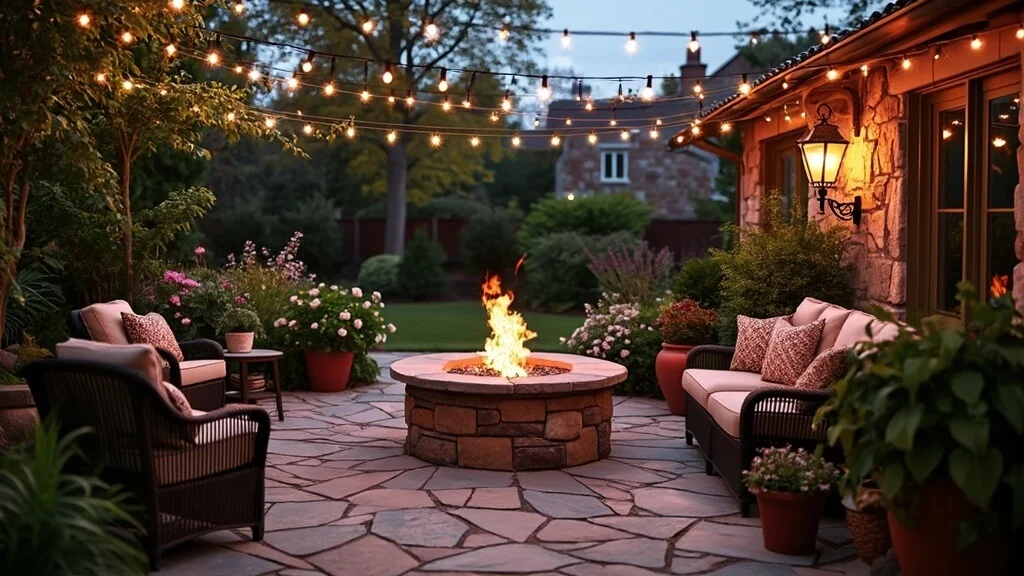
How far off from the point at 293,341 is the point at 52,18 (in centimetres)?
461

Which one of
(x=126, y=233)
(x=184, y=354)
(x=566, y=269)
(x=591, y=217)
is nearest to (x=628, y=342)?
(x=184, y=354)

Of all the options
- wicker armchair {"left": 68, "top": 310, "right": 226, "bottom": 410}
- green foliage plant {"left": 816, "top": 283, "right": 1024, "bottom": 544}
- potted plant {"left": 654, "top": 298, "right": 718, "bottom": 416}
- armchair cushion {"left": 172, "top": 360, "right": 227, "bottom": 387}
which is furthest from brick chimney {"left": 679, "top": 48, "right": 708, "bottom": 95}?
green foliage plant {"left": 816, "top": 283, "right": 1024, "bottom": 544}

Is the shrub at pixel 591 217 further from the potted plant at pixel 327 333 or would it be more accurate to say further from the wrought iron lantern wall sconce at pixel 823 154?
the wrought iron lantern wall sconce at pixel 823 154

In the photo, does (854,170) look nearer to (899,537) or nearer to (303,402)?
(899,537)

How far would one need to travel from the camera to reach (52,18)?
5.49 metres

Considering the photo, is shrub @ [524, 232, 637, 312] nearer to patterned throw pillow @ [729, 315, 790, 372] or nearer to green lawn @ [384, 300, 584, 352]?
green lawn @ [384, 300, 584, 352]

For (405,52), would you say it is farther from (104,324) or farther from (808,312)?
(808,312)

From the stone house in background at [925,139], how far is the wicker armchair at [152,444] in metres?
3.28

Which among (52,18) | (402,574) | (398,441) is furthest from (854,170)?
(52,18)

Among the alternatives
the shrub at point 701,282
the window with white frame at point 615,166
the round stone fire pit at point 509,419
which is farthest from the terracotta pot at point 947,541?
the window with white frame at point 615,166

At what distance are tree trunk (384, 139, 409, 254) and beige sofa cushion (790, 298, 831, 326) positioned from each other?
1805cm

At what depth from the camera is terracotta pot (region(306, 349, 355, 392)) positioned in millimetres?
9641

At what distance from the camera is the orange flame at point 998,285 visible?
5488mm

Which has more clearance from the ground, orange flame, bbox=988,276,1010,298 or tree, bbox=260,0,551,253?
tree, bbox=260,0,551,253
